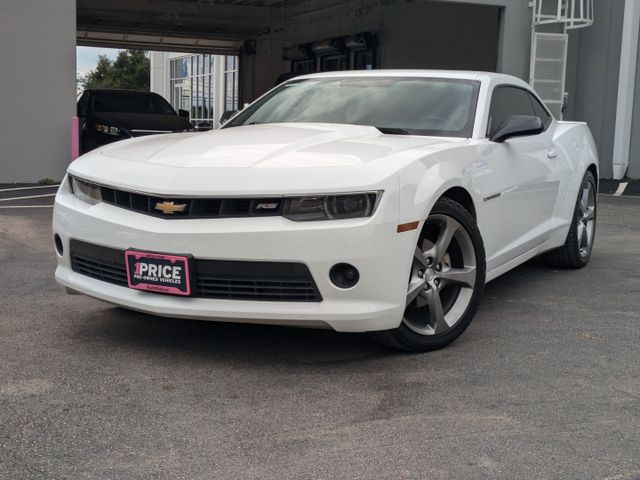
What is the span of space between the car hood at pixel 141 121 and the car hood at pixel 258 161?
30.1ft

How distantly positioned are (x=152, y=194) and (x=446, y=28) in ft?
62.1

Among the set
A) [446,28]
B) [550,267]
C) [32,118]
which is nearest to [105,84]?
[446,28]

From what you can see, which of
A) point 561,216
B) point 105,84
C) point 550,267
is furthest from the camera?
point 105,84

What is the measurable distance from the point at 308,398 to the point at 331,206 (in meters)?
0.82

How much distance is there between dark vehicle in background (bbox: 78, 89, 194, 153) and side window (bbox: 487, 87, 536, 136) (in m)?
8.11

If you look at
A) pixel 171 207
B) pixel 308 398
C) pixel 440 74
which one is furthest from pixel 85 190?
pixel 440 74

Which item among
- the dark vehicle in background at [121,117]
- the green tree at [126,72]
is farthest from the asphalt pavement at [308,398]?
the green tree at [126,72]

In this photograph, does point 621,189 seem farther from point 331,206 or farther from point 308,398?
point 308,398

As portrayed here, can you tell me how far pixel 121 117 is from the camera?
13883 millimetres

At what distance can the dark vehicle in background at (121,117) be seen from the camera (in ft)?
44.0

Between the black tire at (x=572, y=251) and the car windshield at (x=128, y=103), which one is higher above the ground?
the car windshield at (x=128, y=103)

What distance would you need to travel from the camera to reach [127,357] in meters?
3.89

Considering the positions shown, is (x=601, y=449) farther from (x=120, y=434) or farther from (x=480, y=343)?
(x=120, y=434)

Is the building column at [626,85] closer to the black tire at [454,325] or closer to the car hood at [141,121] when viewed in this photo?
the car hood at [141,121]
